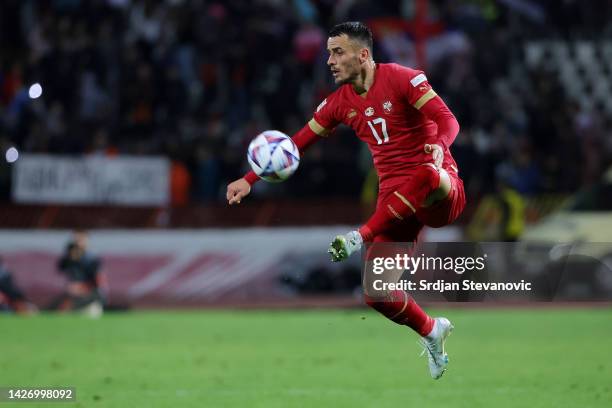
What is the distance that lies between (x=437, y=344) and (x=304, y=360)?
3.23 meters

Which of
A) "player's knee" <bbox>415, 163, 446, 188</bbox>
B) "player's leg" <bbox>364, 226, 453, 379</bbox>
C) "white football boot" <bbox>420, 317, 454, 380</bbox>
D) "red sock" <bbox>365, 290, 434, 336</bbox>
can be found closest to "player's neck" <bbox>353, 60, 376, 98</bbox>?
"player's knee" <bbox>415, 163, 446, 188</bbox>

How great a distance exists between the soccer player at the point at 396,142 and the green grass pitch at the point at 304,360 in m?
0.56

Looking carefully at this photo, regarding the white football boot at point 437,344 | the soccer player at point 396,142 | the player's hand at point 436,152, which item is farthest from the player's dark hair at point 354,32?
the white football boot at point 437,344

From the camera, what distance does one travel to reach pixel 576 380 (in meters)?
9.59

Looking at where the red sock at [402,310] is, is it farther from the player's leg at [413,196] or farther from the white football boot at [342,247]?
the white football boot at [342,247]

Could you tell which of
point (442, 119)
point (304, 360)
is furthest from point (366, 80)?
point (304, 360)

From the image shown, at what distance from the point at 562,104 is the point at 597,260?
380 cm

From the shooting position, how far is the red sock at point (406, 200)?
7.98 metres

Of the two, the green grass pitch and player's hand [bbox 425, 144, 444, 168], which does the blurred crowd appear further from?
player's hand [bbox 425, 144, 444, 168]

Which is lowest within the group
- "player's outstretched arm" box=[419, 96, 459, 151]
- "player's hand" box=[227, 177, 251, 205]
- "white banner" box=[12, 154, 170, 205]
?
"white banner" box=[12, 154, 170, 205]

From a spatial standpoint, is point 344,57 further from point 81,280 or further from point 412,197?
point 81,280

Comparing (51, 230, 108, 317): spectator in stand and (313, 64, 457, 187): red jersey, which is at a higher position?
(313, 64, 457, 187): red jersey

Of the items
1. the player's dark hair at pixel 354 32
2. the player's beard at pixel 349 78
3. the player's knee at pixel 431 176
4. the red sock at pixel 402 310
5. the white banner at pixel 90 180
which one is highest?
the player's dark hair at pixel 354 32

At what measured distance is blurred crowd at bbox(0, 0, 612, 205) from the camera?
60.6ft
